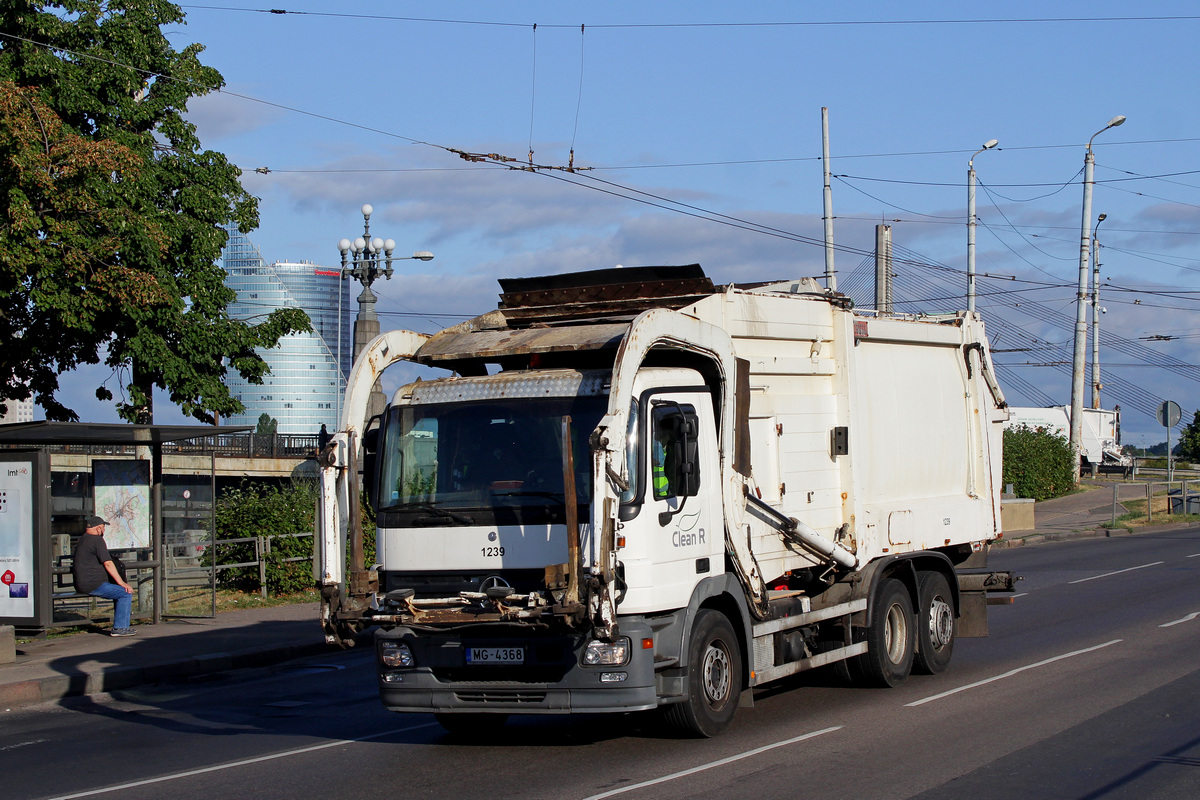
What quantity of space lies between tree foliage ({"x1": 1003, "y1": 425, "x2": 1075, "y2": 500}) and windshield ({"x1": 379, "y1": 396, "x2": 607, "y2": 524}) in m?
33.5

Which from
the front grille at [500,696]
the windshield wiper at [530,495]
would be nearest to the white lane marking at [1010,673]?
the front grille at [500,696]

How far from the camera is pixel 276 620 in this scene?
680 inches

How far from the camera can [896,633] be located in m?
11.3

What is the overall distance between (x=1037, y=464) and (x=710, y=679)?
35.3 metres

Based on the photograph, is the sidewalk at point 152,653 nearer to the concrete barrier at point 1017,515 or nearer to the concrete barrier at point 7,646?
the concrete barrier at point 7,646

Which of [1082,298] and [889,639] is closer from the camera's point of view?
[889,639]

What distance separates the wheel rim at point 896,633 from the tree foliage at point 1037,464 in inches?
1166

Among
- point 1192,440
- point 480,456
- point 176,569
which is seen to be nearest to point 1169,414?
point 176,569

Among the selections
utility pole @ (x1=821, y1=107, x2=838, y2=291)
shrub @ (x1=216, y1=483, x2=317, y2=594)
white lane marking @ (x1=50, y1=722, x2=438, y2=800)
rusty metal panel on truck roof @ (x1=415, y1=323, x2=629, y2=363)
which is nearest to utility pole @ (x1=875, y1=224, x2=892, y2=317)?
utility pole @ (x1=821, y1=107, x2=838, y2=291)

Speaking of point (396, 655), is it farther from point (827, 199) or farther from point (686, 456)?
point (827, 199)

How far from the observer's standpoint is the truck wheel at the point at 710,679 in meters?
8.47

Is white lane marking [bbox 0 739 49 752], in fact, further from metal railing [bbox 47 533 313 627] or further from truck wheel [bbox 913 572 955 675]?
truck wheel [bbox 913 572 955 675]

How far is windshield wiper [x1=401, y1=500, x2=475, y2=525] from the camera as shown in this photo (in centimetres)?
829

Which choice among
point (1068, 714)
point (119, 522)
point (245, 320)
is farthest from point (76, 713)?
point (245, 320)
